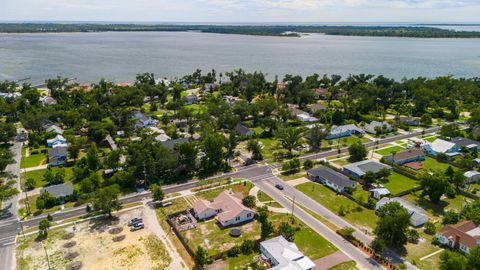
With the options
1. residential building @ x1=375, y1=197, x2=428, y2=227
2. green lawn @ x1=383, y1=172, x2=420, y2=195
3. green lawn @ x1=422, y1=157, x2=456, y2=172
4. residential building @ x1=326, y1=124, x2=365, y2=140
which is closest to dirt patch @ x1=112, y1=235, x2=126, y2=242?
residential building @ x1=375, y1=197, x2=428, y2=227

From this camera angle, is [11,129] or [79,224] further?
[11,129]

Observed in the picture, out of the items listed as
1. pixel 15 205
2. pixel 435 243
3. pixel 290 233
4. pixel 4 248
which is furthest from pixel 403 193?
pixel 15 205

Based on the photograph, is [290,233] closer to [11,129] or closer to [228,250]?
[228,250]

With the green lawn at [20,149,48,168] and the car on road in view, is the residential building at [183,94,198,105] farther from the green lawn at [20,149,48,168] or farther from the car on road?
the car on road

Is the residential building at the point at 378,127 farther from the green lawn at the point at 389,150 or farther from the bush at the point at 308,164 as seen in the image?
the bush at the point at 308,164

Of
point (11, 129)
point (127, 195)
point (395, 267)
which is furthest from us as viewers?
point (11, 129)

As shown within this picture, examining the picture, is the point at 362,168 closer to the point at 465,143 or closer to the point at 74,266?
the point at 465,143
